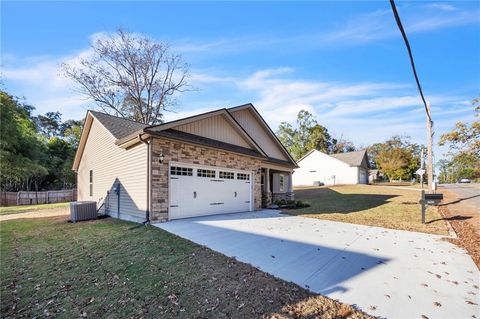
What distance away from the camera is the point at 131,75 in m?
24.2

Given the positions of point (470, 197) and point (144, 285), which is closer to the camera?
point (144, 285)

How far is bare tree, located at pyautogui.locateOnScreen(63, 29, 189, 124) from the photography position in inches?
872

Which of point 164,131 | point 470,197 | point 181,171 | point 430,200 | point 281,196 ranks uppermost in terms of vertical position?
point 164,131

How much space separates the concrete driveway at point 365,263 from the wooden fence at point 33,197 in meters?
22.4

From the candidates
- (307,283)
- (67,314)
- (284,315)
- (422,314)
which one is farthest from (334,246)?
(67,314)

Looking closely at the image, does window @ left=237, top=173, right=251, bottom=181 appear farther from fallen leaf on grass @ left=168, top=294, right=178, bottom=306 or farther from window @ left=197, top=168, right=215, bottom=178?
fallen leaf on grass @ left=168, top=294, right=178, bottom=306

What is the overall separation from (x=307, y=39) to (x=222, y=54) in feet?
15.2

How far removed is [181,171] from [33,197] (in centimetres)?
2239

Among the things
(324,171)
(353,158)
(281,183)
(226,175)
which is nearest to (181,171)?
(226,175)

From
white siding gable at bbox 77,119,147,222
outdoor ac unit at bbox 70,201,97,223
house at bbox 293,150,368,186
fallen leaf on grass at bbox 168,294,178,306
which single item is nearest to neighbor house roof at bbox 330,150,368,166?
house at bbox 293,150,368,186

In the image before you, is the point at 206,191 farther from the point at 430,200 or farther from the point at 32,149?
the point at 32,149

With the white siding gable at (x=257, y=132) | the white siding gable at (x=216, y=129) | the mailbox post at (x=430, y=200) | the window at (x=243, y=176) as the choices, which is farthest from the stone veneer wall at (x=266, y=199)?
the mailbox post at (x=430, y=200)

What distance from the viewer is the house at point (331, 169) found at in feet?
118

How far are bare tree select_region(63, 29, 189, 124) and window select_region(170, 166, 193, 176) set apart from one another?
17.9 meters
